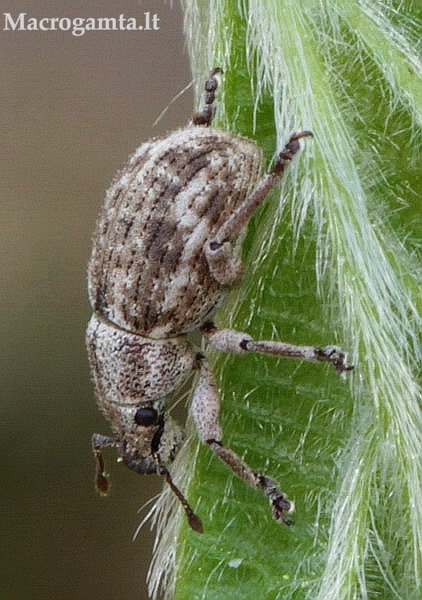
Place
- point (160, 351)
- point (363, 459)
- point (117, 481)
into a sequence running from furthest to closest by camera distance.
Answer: point (117, 481) → point (160, 351) → point (363, 459)

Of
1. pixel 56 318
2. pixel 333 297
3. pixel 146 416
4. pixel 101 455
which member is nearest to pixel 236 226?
pixel 333 297

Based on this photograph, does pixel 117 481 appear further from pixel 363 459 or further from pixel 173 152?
pixel 363 459

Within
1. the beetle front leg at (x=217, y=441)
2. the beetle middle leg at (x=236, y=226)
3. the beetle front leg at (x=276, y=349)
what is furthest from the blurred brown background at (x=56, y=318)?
the beetle front leg at (x=276, y=349)

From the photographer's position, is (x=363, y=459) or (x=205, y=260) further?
(x=205, y=260)

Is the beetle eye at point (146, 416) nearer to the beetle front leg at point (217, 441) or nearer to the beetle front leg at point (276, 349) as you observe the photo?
the beetle front leg at point (217, 441)

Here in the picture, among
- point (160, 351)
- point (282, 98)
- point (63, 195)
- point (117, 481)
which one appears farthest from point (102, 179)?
point (282, 98)

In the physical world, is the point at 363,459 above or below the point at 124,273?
below

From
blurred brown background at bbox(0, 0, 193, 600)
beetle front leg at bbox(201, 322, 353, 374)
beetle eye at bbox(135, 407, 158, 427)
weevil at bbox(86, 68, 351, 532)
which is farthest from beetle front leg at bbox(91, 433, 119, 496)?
blurred brown background at bbox(0, 0, 193, 600)

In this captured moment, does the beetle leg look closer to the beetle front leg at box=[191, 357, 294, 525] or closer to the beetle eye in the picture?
the beetle front leg at box=[191, 357, 294, 525]
